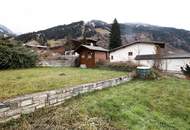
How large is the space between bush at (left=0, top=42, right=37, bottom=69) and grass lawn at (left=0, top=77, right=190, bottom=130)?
10.1 meters

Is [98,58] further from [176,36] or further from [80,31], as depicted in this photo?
[176,36]

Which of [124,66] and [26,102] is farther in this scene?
[124,66]

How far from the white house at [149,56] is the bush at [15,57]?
34.9 ft

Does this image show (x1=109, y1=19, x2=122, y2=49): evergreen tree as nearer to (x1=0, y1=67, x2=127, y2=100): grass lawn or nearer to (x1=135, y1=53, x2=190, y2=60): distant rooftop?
(x1=135, y1=53, x2=190, y2=60): distant rooftop

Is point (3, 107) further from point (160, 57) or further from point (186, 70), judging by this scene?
point (160, 57)

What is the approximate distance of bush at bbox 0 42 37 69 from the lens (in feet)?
46.3

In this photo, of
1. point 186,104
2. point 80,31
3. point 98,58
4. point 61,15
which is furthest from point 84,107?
point 61,15

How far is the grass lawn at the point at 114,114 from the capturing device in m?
4.07

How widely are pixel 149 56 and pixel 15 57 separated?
1560 centimetres

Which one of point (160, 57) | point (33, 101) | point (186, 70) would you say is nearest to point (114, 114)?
point (33, 101)

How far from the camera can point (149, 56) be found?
23.1m

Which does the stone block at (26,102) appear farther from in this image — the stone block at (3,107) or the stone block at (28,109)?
the stone block at (3,107)

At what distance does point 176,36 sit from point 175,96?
6064 centimetres

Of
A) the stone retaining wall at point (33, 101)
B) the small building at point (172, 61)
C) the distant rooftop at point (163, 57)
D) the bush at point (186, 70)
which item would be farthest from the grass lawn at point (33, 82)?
the distant rooftop at point (163, 57)
